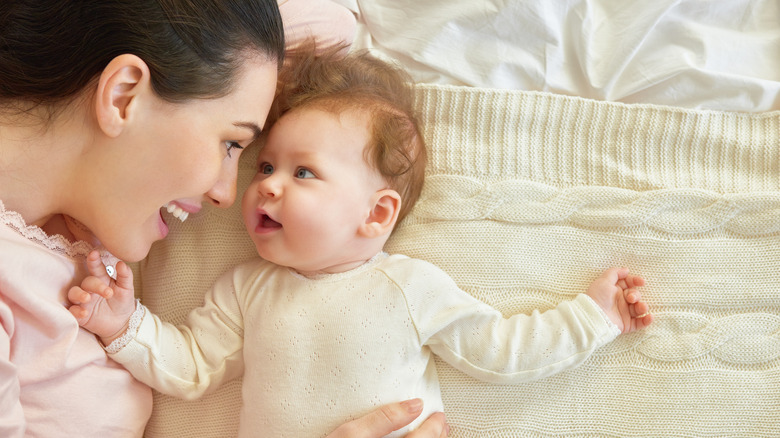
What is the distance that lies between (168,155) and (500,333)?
776 mm

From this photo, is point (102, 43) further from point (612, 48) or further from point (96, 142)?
point (612, 48)

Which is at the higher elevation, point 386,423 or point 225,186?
point 225,186

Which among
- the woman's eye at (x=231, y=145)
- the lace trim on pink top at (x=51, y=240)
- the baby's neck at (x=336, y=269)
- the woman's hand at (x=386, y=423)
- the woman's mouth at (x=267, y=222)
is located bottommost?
the woman's hand at (x=386, y=423)

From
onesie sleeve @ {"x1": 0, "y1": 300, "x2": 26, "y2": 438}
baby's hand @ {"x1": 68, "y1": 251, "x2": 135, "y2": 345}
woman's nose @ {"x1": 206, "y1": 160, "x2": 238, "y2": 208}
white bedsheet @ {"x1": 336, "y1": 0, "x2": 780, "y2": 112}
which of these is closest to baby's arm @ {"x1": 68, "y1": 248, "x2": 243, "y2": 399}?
baby's hand @ {"x1": 68, "y1": 251, "x2": 135, "y2": 345}

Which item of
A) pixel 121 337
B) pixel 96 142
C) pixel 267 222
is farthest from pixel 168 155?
pixel 121 337

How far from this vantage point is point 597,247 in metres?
1.50

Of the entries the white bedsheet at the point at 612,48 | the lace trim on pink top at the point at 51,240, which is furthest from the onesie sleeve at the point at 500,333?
the lace trim on pink top at the point at 51,240

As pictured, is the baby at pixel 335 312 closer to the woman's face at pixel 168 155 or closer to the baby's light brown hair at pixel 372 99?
the baby's light brown hair at pixel 372 99

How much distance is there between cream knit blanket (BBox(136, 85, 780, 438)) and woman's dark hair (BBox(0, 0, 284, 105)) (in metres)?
0.44

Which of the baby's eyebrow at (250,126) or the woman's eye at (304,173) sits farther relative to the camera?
the woman's eye at (304,173)

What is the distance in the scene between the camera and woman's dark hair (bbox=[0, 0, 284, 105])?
1.15 metres

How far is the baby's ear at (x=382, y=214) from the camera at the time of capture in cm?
141

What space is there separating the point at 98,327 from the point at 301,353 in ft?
1.38

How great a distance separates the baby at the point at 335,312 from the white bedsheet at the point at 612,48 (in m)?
0.27
